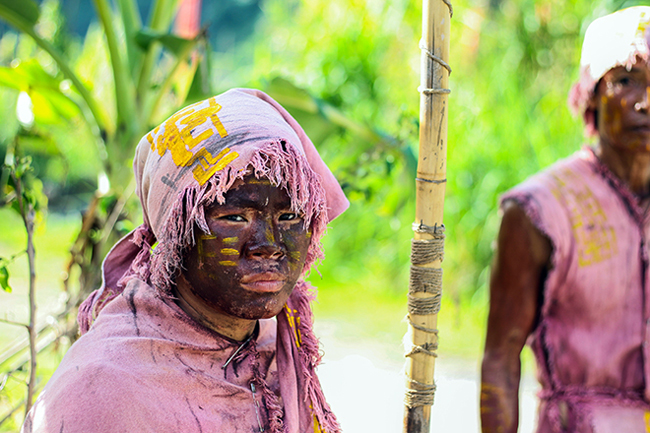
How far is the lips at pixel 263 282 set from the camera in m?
1.52

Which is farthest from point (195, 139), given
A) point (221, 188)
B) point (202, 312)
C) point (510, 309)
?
point (510, 309)

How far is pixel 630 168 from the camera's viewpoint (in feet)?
7.91

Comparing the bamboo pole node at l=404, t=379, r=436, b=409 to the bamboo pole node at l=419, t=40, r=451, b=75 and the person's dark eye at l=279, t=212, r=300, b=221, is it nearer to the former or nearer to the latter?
the person's dark eye at l=279, t=212, r=300, b=221

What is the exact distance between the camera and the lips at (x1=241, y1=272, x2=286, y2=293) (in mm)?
1521

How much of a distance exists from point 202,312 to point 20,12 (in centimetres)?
180

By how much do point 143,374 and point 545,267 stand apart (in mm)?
1465

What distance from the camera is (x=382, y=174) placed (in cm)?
290

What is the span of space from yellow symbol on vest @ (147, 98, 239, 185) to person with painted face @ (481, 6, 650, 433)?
122 cm

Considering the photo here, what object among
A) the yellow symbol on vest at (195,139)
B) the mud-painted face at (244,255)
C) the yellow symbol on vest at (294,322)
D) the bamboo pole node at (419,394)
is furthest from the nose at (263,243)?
the bamboo pole node at (419,394)

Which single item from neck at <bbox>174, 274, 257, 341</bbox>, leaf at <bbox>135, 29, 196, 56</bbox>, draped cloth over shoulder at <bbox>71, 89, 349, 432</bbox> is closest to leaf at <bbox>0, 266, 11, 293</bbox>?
draped cloth over shoulder at <bbox>71, 89, 349, 432</bbox>

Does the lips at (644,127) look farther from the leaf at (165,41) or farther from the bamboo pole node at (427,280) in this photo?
the leaf at (165,41)

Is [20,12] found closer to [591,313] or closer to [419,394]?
[419,394]

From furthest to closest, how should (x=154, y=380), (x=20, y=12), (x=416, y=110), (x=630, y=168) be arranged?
1. (x=416, y=110)
2. (x=20, y=12)
3. (x=630, y=168)
4. (x=154, y=380)

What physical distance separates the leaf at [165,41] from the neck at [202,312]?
139 centimetres
